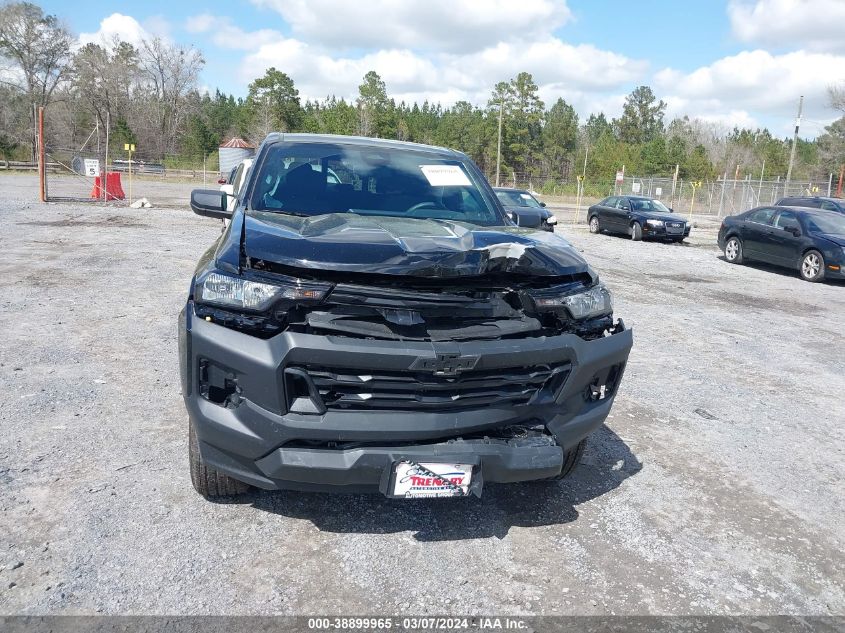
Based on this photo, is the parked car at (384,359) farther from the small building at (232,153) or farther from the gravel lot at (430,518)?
the small building at (232,153)

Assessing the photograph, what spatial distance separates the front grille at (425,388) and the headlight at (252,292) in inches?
11.9

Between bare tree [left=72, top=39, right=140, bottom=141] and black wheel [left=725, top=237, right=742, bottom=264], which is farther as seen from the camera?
bare tree [left=72, top=39, right=140, bottom=141]

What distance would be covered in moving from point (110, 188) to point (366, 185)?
22.3 meters

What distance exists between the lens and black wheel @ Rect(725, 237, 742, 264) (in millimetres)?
15945

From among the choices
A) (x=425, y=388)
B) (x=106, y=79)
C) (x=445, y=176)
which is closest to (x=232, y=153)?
(x=106, y=79)

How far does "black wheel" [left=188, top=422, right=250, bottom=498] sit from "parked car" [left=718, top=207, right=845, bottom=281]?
13.5 meters

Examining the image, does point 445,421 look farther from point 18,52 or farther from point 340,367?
point 18,52

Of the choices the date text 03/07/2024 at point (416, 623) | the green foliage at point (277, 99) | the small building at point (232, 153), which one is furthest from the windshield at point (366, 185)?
the green foliage at point (277, 99)

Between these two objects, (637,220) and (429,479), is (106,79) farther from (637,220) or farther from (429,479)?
(429,479)

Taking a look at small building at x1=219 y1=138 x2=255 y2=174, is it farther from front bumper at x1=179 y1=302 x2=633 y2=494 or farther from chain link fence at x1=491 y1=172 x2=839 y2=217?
front bumper at x1=179 y1=302 x2=633 y2=494

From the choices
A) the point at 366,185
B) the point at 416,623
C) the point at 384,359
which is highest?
the point at 366,185

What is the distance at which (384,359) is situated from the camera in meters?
2.59

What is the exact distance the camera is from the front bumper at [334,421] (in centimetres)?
258

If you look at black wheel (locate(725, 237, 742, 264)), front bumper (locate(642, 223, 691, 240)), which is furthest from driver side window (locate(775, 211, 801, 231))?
front bumper (locate(642, 223, 691, 240))
